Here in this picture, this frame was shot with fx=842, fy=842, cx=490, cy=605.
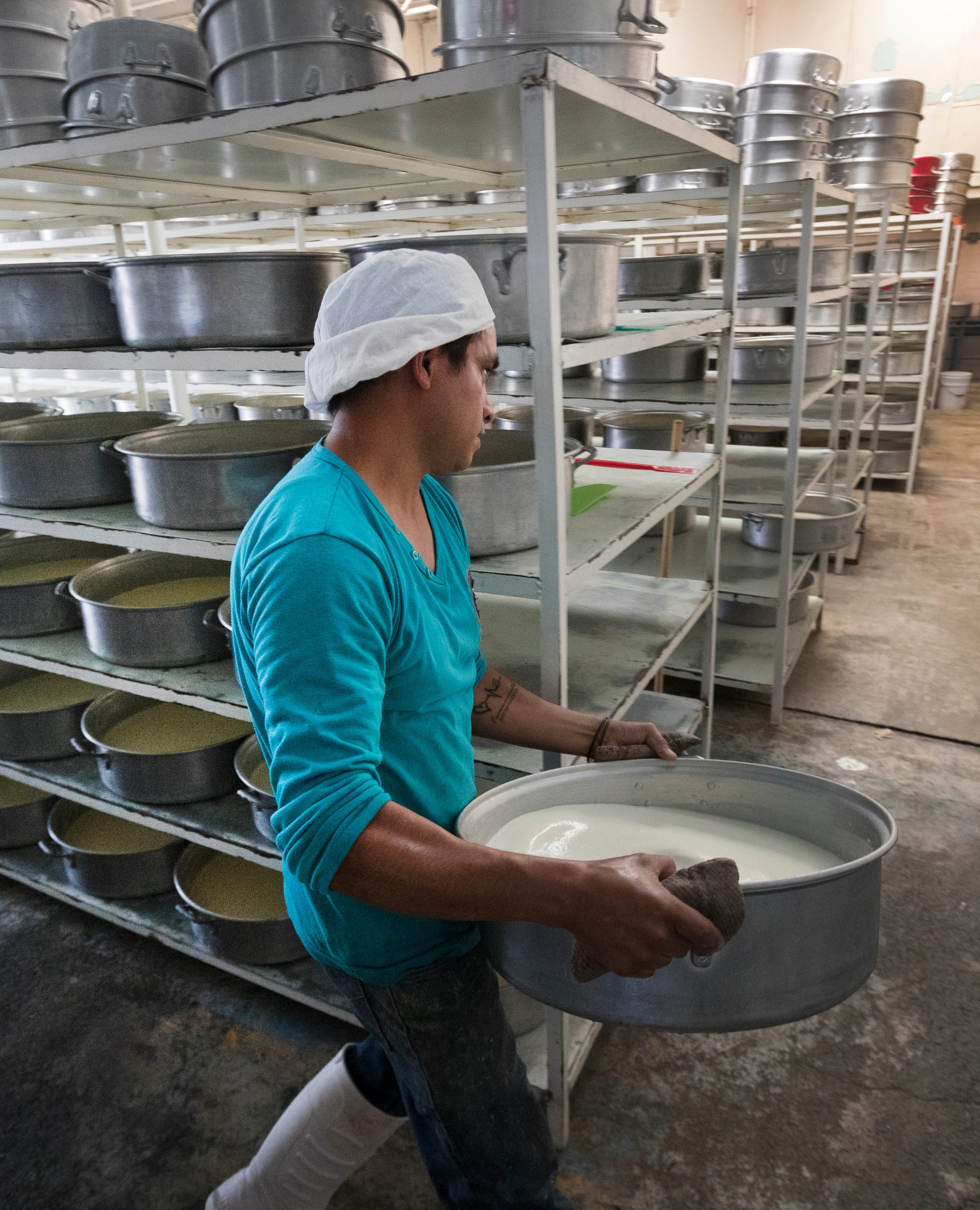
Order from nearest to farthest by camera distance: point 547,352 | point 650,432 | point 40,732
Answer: point 547,352 < point 40,732 < point 650,432

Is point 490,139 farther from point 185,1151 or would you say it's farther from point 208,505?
point 185,1151

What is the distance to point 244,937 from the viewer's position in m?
2.22

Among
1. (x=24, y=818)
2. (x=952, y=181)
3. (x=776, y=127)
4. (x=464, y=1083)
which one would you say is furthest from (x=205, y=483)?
(x=952, y=181)

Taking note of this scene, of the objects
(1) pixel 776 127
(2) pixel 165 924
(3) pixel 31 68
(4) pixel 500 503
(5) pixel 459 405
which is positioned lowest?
(2) pixel 165 924

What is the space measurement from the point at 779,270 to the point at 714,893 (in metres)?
3.29

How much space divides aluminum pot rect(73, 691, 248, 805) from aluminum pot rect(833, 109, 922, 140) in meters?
5.09

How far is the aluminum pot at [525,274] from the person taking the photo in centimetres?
145

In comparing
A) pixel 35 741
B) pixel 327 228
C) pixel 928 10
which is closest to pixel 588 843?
pixel 35 741

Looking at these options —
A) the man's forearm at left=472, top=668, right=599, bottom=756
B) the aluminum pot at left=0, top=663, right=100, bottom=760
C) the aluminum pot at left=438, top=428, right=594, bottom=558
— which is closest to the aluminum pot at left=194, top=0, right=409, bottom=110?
the aluminum pot at left=438, top=428, right=594, bottom=558

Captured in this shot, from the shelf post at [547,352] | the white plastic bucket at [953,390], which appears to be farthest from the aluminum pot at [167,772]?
the white plastic bucket at [953,390]

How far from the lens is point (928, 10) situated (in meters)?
8.69

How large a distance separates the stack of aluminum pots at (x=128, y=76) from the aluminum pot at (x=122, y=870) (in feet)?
6.13

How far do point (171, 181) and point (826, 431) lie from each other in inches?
205

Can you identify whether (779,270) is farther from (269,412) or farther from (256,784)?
(256,784)
